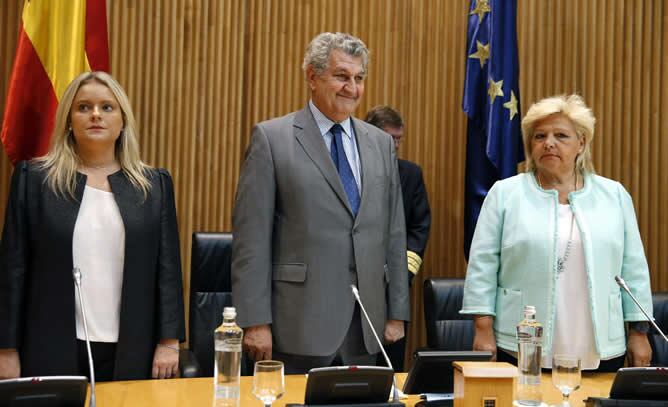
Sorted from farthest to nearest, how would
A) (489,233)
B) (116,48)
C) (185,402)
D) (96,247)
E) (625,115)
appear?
1. (625,115)
2. (116,48)
3. (489,233)
4. (96,247)
5. (185,402)

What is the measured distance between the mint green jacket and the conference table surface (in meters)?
0.28

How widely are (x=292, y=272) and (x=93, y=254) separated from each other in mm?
638

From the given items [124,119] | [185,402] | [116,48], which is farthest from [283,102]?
[185,402]

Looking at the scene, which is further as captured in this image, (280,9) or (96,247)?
(280,9)

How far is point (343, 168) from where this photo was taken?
9.21 ft

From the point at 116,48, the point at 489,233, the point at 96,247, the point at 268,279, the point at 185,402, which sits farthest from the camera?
the point at 116,48

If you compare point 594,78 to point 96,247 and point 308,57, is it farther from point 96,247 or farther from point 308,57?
point 96,247

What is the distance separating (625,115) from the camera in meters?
4.58

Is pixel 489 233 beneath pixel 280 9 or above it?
beneath

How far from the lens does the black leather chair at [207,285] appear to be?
A: 3281 millimetres

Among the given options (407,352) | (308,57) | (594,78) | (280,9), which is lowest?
(407,352)

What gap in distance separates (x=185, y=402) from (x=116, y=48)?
2.66 meters

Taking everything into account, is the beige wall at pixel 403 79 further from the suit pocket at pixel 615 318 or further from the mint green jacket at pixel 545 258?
the suit pocket at pixel 615 318

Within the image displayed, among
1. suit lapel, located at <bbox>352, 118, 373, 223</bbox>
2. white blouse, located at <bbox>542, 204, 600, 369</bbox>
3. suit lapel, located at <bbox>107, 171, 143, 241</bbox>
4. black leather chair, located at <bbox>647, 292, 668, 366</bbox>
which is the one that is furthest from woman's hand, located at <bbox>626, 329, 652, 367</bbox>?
suit lapel, located at <bbox>107, 171, 143, 241</bbox>
